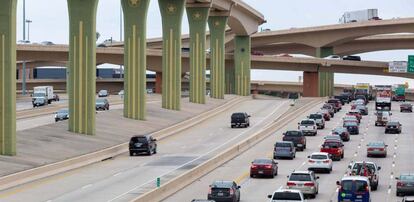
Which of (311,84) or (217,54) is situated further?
(311,84)

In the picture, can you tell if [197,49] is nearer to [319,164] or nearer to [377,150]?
[377,150]

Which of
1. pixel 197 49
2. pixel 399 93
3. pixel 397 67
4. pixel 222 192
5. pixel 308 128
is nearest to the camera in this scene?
pixel 222 192

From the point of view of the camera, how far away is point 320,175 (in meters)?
56.8

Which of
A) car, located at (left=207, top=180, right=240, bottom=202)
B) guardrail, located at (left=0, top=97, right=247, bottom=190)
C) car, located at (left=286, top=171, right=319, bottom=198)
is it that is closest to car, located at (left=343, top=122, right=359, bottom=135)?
guardrail, located at (left=0, top=97, right=247, bottom=190)

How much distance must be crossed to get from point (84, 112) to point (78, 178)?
70.6ft

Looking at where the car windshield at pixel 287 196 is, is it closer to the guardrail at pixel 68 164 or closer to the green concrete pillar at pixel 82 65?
the guardrail at pixel 68 164

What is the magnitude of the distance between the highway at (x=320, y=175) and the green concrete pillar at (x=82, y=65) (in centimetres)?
1271

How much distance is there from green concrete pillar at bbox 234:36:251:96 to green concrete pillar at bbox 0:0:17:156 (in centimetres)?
9315

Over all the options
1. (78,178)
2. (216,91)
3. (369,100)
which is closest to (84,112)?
(78,178)

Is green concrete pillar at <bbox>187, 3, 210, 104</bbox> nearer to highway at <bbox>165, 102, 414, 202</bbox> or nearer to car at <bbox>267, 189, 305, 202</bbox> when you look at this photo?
highway at <bbox>165, 102, 414, 202</bbox>

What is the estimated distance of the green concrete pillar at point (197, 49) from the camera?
119 meters

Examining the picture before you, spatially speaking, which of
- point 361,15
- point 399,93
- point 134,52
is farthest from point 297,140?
point 361,15

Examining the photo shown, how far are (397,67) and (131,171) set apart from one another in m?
97.6

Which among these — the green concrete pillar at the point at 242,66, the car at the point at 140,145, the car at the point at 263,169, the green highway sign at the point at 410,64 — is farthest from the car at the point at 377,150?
the green concrete pillar at the point at 242,66
